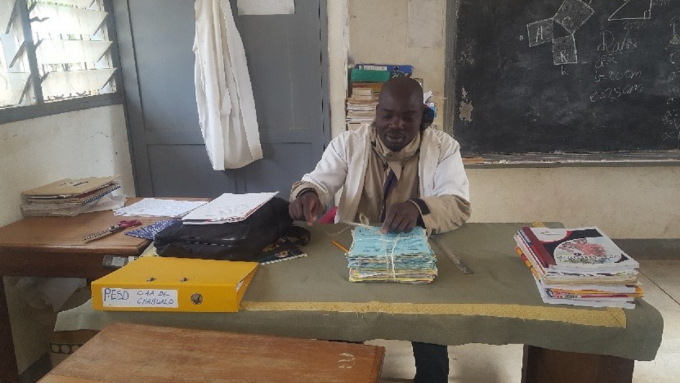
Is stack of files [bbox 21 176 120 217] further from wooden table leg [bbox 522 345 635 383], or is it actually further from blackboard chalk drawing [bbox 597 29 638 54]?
blackboard chalk drawing [bbox 597 29 638 54]

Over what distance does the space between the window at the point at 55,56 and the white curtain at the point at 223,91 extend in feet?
1.84

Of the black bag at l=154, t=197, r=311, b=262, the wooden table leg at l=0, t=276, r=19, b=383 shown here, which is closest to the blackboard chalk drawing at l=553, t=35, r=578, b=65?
the black bag at l=154, t=197, r=311, b=262

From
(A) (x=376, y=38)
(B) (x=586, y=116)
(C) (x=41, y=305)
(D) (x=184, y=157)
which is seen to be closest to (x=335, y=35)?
(A) (x=376, y=38)

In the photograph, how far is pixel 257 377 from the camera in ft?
3.29

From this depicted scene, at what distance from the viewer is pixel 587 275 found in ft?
3.95

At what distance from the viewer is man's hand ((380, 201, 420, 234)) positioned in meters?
1.53

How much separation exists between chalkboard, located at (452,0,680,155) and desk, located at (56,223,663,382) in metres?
2.19

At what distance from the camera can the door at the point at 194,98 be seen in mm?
2816

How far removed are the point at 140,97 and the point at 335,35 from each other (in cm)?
126

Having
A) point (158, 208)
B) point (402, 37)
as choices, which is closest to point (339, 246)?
point (158, 208)

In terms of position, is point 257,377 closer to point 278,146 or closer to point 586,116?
point 278,146

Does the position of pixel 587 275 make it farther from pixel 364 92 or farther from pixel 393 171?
pixel 364 92

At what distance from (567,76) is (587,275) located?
241cm

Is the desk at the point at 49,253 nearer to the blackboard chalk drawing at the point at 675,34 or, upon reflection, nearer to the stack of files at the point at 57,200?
the stack of files at the point at 57,200
